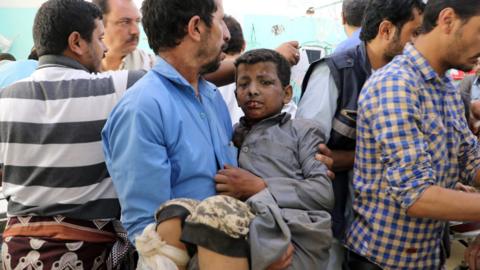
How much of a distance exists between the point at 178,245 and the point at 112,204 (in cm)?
61

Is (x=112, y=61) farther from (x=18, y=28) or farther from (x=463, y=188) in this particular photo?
(x=18, y=28)

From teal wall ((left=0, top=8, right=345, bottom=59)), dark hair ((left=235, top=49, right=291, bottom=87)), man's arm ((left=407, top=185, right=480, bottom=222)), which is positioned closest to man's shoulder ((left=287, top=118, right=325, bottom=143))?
dark hair ((left=235, top=49, right=291, bottom=87))

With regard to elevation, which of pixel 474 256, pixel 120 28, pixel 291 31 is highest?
pixel 120 28

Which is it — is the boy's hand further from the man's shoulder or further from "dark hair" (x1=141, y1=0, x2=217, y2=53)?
"dark hair" (x1=141, y1=0, x2=217, y2=53)

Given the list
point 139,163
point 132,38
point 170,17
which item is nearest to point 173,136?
point 139,163

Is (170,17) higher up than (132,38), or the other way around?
(170,17)

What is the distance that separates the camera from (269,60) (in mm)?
1909

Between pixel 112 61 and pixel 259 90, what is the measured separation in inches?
59.2

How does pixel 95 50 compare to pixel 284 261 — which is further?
pixel 95 50

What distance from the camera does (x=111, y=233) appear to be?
177 centimetres

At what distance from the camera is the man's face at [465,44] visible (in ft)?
4.69

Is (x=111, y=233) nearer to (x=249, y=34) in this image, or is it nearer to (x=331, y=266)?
(x=331, y=266)

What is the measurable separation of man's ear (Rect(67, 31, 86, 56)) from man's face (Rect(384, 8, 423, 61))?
4.70 ft

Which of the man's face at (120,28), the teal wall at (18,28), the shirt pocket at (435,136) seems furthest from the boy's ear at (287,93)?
the teal wall at (18,28)
